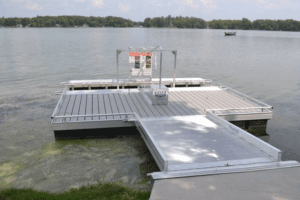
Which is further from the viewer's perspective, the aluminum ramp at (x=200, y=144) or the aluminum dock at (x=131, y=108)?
the aluminum dock at (x=131, y=108)

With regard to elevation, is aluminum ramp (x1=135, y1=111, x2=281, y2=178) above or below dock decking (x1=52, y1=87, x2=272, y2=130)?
below

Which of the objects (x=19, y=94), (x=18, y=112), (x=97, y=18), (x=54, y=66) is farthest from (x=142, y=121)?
(x=97, y=18)

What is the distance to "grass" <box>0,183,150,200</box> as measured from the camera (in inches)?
205

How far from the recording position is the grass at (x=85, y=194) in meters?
5.21

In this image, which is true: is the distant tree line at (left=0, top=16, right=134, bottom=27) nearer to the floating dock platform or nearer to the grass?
the floating dock platform

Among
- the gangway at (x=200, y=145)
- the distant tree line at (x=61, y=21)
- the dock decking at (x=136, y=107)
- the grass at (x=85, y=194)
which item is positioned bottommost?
the grass at (x=85, y=194)

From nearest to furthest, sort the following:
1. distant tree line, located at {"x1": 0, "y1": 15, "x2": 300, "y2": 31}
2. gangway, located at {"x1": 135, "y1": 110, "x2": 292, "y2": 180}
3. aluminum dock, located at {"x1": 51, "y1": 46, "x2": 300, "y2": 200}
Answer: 1. aluminum dock, located at {"x1": 51, "y1": 46, "x2": 300, "y2": 200}
2. gangway, located at {"x1": 135, "y1": 110, "x2": 292, "y2": 180}
3. distant tree line, located at {"x1": 0, "y1": 15, "x2": 300, "y2": 31}

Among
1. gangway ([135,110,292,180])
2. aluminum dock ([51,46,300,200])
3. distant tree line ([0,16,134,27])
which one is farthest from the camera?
distant tree line ([0,16,134,27])

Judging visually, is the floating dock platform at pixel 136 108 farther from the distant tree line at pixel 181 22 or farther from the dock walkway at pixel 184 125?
the distant tree line at pixel 181 22

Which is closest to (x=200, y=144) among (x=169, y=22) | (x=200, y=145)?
(x=200, y=145)

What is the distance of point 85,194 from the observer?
17.4 ft

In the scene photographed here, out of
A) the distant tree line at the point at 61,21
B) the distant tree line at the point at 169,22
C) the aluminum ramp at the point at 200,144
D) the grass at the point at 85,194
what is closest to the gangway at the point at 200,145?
the aluminum ramp at the point at 200,144

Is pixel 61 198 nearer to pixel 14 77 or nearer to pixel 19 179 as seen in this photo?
pixel 19 179

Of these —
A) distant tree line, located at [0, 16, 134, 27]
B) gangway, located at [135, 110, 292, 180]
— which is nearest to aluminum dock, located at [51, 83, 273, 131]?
gangway, located at [135, 110, 292, 180]
